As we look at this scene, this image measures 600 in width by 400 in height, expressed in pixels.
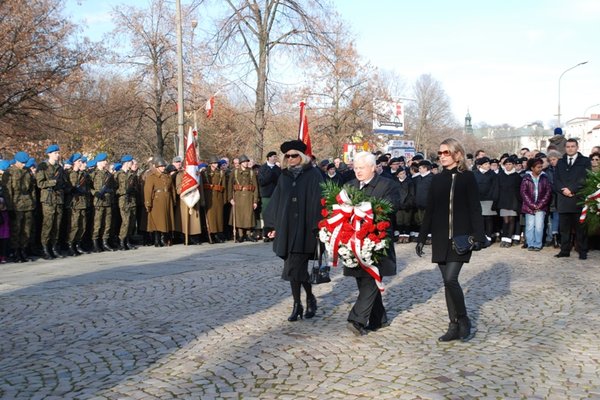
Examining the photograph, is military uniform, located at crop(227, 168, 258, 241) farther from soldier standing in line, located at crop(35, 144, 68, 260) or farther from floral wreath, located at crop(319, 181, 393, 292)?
floral wreath, located at crop(319, 181, 393, 292)

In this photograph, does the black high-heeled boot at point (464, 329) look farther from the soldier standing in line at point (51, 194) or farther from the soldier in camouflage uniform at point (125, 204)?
the soldier in camouflage uniform at point (125, 204)

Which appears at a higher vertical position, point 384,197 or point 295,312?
point 384,197

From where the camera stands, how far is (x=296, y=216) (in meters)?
7.35

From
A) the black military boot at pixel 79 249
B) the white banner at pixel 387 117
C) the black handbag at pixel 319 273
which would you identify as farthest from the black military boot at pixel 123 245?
the white banner at pixel 387 117

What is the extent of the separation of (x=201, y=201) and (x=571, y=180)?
27.8 ft

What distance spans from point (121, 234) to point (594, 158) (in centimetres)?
1026

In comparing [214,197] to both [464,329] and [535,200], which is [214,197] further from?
[464,329]

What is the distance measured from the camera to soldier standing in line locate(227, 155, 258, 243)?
1656 cm

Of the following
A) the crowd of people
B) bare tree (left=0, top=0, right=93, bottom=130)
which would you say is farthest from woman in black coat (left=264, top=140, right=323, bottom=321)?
bare tree (left=0, top=0, right=93, bottom=130)

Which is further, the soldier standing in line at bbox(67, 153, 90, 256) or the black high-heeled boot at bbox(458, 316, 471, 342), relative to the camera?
the soldier standing in line at bbox(67, 153, 90, 256)

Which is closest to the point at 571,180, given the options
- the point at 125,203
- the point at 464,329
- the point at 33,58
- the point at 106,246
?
the point at 464,329

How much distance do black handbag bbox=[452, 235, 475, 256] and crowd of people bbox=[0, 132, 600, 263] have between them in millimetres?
6807

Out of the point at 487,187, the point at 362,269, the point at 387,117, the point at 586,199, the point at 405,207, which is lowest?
the point at 362,269

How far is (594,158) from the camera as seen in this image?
1316 centimetres
